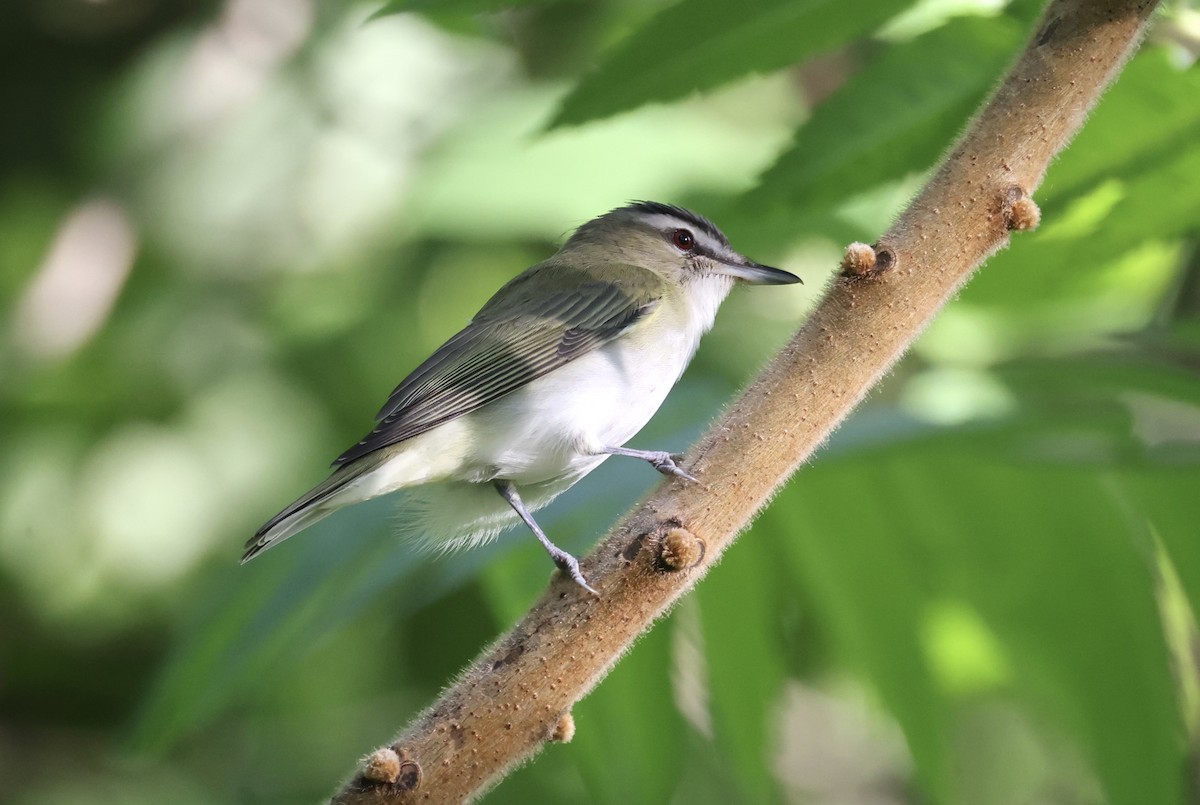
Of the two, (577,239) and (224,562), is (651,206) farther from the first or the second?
(224,562)

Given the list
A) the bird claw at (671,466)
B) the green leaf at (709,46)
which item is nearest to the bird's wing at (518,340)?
the bird claw at (671,466)

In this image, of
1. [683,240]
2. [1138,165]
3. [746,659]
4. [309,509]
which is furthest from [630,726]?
[683,240]

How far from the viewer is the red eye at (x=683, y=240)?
A: 3643mm

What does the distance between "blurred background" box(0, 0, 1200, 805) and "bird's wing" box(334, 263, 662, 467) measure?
0.25m

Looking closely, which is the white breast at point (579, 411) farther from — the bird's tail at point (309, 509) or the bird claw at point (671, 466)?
the bird claw at point (671, 466)

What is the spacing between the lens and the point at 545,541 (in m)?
2.08

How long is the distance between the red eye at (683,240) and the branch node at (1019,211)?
2027 millimetres

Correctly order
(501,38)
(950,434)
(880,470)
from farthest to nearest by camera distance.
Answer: (501,38) < (880,470) < (950,434)

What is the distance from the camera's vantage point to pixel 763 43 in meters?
2.16

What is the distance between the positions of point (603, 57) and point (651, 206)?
1513mm

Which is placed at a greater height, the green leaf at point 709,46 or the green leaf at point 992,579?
the green leaf at point 709,46

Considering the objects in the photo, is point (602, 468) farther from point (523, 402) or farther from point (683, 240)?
point (683, 240)

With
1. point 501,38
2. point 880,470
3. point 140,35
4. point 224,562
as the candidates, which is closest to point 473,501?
point 880,470

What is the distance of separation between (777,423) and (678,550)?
21 cm
